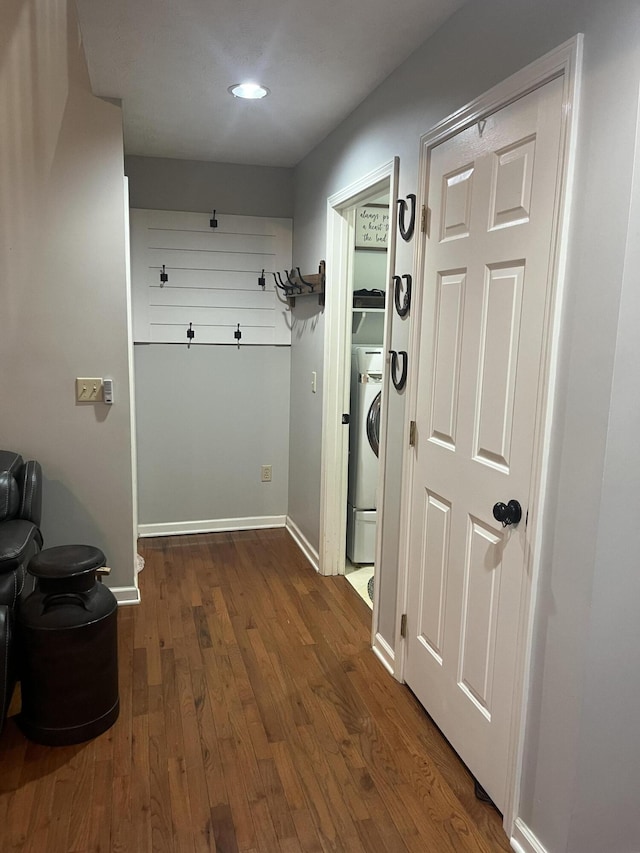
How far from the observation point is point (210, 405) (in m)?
4.32

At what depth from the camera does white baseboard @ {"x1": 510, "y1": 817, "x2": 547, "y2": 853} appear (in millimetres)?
1708

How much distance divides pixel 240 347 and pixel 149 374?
2.09 ft

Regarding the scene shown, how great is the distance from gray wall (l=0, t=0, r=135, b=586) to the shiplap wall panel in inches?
42.5

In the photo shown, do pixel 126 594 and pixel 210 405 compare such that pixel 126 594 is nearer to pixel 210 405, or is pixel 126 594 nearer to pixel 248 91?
pixel 210 405

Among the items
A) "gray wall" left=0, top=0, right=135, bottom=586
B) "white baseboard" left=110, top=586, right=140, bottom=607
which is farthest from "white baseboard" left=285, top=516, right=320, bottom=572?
"gray wall" left=0, top=0, right=135, bottom=586

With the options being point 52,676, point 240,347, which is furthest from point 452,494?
point 240,347

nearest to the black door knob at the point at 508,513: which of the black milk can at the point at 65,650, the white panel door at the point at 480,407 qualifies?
the white panel door at the point at 480,407

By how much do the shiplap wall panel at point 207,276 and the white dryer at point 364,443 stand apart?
89cm

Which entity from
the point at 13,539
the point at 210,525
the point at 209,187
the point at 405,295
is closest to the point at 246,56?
the point at 405,295

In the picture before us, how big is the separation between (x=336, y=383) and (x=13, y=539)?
185cm

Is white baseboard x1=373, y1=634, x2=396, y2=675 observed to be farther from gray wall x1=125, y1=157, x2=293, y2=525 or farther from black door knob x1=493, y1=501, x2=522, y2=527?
gray wall x1=125, y1=157, x2=293, y2=525

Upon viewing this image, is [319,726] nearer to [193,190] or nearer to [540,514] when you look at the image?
[540,514]

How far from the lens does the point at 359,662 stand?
109 inches

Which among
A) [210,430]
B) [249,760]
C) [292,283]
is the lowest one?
[249,760]
